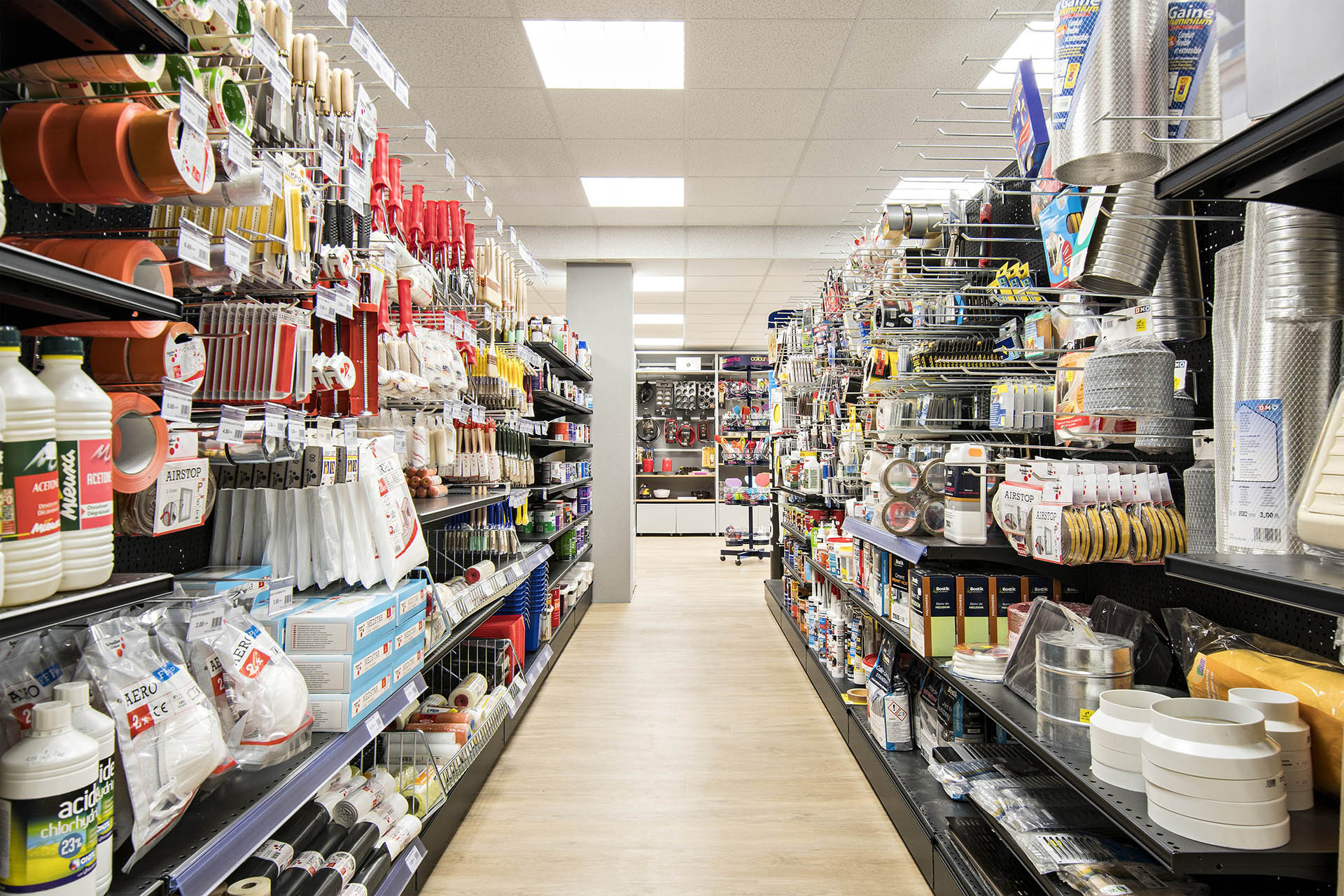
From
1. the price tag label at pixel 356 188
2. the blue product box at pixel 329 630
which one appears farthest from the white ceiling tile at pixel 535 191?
the blue product box at pixel 329 630

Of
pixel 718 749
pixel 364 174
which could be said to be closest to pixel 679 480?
pixel 718 749

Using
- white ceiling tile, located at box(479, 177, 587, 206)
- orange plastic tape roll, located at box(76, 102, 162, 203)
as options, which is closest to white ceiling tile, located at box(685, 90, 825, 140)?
white ceiling tile, located at box(479, 177, 587, 206)

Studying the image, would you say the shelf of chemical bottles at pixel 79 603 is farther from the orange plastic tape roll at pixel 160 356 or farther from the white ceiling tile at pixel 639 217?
the white ceiling tile at pixel 639 217

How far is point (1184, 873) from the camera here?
114 centimetres

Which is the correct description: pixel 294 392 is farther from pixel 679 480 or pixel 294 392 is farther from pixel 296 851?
pixel 679 480

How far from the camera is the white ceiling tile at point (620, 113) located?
400 cm

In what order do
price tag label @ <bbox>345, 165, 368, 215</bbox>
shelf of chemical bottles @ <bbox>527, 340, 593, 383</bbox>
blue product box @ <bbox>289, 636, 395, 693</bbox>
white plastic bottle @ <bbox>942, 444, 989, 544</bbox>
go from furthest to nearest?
shelf of chemical bottles @ <bbox>527, 340, 593, 383</bbox> < white plastic bottle @ <bbox>942, 444, 989, 544</bbox> < price tag label @ <bbox>345, 165, 368, 215</bbox> < blue product box @ <bbox>289, 636, 395, 693</bbox>

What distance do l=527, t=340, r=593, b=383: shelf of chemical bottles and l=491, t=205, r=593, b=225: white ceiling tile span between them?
1.35m

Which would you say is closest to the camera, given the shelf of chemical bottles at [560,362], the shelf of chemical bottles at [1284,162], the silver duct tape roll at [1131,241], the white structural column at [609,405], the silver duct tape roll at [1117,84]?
the shelf of chemical bottles at [1284,162]

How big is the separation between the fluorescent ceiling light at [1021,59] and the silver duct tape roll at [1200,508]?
2.34 meters

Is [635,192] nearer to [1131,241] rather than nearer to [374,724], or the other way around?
[1131,241]

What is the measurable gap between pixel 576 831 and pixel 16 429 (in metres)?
2.39

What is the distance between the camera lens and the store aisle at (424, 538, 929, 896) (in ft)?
7.95

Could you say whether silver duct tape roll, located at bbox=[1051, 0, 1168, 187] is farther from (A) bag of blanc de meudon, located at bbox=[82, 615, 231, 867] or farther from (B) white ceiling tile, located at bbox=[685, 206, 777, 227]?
(B) white ceiling tile, located at bbox=[685, 206, 777, 227]
